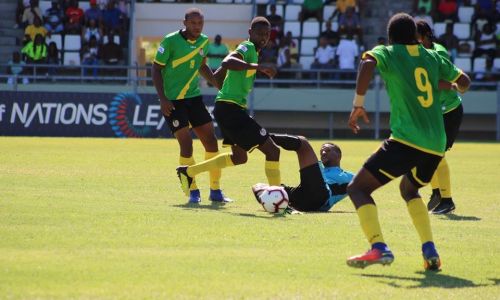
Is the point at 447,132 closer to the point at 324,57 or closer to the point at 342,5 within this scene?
the point at 324,57

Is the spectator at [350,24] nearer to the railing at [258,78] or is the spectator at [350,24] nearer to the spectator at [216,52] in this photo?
the railing at [258,78]

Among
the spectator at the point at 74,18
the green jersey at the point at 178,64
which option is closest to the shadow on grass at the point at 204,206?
the green jersey at the point at 178,64

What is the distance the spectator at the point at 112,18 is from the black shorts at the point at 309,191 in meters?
22.0

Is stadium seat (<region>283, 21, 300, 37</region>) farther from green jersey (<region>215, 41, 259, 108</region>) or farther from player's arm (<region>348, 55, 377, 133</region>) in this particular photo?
player's arm (<region>348, 55, 377, 133</region>)

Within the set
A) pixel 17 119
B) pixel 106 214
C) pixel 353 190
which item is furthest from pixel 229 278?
pixel 17 119

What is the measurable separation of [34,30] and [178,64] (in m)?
20.2

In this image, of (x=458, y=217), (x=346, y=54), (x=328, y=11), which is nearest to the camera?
(x=458, y=217)

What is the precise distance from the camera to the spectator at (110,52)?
32.8 meters

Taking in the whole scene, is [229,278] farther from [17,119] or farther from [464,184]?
[17,119]

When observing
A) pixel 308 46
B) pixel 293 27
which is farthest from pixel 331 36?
pixel 293 27

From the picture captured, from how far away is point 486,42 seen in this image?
34.1m

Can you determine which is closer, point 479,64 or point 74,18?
point 479,64

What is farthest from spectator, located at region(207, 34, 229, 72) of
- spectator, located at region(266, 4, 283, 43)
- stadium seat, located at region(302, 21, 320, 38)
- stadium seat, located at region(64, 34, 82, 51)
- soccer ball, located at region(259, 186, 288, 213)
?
soccer ball, located at region(259, 186, 288, 213)

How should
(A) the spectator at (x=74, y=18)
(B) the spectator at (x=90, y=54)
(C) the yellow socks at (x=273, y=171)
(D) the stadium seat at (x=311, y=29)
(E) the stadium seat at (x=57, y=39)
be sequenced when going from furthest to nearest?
(D) the stadium seat at (x=311, y=29) < (A) the spectator at (x=74, y=18) < (E) the stadium seat at (x=57, y=39) < (B) the spectator at (x=90, y=54) < (C) the yellow socks at (x=273, y=171)
